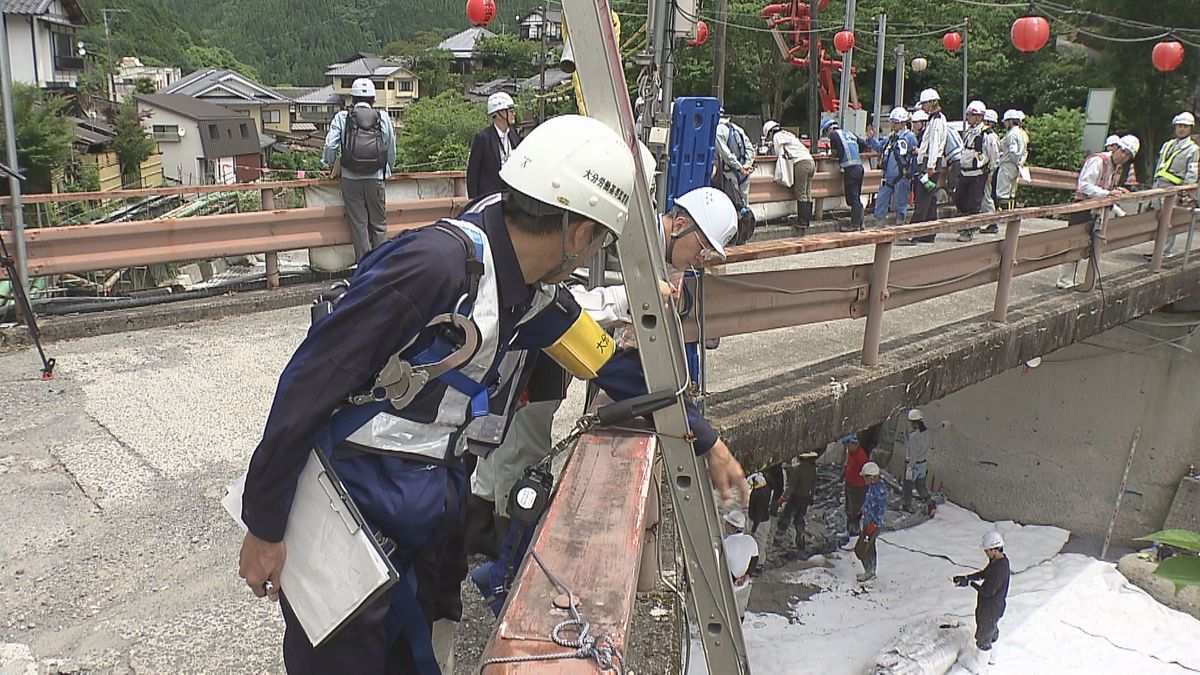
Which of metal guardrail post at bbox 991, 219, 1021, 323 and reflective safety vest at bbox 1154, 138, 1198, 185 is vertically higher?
reflective safety vest at bbox 1154, 138, 1198, 185

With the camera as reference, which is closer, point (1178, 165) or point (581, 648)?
point (581, 648)

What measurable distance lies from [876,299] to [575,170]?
14.6 ft

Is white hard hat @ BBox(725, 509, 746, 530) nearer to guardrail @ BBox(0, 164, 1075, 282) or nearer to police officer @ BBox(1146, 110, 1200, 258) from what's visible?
guardrail @ BBox(0, 164, 1075, 282)

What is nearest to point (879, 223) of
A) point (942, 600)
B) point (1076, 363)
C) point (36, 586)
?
point (1076, 363)

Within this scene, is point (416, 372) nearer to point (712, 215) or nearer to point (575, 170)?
point (575, 170)

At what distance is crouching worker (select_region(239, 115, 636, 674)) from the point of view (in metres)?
1.84

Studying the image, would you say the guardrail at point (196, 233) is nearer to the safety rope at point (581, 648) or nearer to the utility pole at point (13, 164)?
the utility pole at point (13, 164)

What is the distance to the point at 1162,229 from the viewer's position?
9750 mm

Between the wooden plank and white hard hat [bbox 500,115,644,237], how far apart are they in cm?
72

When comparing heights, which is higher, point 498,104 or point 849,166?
point 498,104

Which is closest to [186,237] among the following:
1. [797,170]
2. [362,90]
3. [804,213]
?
[362,90]

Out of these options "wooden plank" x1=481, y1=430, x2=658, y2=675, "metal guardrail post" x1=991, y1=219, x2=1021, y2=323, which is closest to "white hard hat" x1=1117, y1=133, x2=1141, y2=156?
"metal guardrail post" x1=991, y1=219, x2=1021, y2=323

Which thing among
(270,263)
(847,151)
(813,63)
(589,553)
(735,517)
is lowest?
(735,517)

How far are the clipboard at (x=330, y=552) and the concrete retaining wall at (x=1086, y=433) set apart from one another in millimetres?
11353
